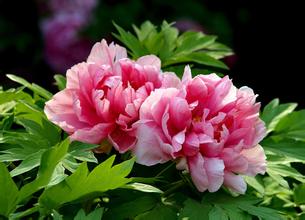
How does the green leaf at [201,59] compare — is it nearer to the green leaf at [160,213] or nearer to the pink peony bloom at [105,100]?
the pink peony bloom at [105,100]

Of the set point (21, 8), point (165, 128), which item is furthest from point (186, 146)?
point (21, 8)

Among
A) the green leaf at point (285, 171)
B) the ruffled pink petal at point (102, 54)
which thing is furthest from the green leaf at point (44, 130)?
the green leaf at point (285, 171)

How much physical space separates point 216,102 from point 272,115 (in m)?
0.31

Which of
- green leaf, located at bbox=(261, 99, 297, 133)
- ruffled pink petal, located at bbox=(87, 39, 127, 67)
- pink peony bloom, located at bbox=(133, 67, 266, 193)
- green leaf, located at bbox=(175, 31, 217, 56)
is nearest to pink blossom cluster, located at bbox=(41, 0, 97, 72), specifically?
green leaf, located at bbox=(175, 31, 217, 56)

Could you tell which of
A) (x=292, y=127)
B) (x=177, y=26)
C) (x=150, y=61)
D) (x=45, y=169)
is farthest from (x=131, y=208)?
(x=177, y=26)

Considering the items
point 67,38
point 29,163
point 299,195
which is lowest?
point 67,38

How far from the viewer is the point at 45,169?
1094mm

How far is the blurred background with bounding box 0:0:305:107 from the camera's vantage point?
14.1 ft

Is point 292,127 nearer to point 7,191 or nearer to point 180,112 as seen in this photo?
point 180,112

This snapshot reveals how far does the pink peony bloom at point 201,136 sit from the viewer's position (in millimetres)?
1176

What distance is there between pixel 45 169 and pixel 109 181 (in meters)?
0.09

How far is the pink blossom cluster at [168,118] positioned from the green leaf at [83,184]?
10 centimetres

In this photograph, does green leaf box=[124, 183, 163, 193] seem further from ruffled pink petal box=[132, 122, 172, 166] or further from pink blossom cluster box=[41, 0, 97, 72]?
pink blossom cluster box=[41, 0, 97, 72]

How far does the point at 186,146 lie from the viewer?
1183 mm
